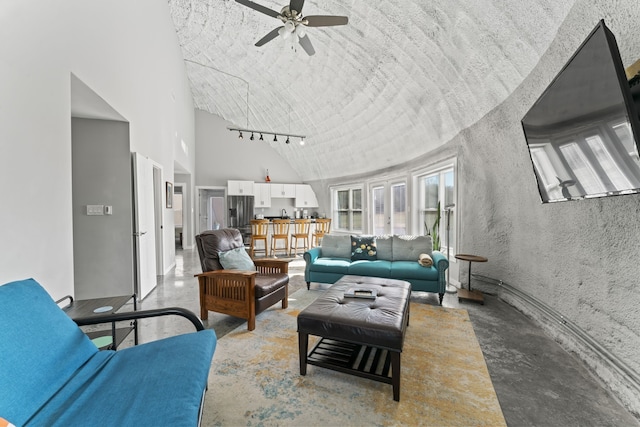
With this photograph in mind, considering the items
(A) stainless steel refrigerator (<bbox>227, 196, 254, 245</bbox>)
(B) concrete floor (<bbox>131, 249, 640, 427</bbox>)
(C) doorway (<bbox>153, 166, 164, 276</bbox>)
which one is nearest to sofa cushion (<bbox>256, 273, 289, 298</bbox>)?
(B) concrete floor (<bbox>131, 249, 640, 427</bbox>)

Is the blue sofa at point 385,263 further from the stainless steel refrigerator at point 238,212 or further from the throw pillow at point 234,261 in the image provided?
the stainless steel refrigerator at point 238,212

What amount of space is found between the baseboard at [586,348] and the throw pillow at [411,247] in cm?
107

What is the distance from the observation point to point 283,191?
9.07 meters

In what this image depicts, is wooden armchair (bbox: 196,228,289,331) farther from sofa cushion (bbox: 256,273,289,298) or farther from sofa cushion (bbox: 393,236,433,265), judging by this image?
sofa cushion (bbox: 393,236,433,265)

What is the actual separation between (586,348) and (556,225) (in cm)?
104

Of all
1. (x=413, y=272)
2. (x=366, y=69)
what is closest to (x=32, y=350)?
(x=413, y=272)

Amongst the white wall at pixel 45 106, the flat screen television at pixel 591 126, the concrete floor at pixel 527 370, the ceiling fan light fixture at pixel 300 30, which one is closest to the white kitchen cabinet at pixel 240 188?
the concrete floor at pixel 527 370

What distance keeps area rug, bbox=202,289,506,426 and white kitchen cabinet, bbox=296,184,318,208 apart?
269 inches

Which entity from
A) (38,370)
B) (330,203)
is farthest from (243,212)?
(38,370)

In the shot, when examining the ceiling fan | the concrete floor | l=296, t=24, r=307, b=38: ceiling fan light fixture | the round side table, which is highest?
the ceiling fan

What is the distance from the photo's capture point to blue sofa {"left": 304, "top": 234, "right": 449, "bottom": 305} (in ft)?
11.4

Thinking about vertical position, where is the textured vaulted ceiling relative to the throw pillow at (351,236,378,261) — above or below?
above

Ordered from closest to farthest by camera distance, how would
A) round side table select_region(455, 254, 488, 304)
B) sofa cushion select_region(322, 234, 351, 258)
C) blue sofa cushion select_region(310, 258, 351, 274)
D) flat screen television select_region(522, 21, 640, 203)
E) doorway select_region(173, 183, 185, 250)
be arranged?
flat screen television select_region(522, 21, 640, 203)
round side table select_region(455, 254, 488, 304)
blue sofa cushion select_region(310, 258, 351, 274)
sofa cushion select_region(322, 234, 351, 258)
doorway select_region(173, 183, 185, 250)

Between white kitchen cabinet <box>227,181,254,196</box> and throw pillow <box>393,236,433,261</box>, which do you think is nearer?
throw pillow <box>393,236,433,261</box>
